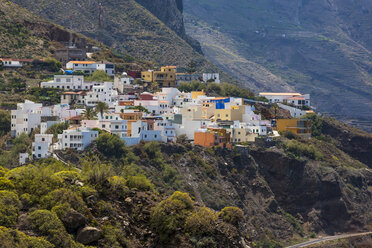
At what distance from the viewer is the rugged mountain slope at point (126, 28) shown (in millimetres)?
129875

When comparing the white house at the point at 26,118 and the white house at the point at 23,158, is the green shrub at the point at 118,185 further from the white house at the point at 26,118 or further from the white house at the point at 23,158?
the white house at the point at 26,118

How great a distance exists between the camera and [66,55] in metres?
99.4

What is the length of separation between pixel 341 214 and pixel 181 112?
19.5 m

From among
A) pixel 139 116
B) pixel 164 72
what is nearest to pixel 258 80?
pixel 164 72

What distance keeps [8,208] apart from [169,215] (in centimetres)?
711

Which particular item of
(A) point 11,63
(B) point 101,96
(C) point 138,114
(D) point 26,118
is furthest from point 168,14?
(D) point 26,118

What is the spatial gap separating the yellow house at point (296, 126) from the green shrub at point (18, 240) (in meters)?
59.8

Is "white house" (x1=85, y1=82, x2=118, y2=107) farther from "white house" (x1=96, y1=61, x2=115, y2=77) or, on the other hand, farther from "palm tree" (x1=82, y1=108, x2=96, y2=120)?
"white house" (x1=96, y1=61, x2=115, y2=77)

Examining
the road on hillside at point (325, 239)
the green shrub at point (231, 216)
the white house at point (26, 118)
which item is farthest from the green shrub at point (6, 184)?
the road on hillside at point (325, 239)

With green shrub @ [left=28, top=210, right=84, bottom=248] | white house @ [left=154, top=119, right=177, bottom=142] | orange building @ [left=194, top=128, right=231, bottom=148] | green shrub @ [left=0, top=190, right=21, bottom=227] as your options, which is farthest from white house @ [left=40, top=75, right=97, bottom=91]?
green shrub @ [left=28, top=210, right=84, bottom=248]

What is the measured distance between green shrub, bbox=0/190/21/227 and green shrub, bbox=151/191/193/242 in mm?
6082

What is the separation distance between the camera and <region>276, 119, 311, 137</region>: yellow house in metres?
85.2

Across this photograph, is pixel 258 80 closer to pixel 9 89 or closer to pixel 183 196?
pixel 9 89

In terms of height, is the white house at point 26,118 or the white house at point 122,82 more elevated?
the white house at point 122,82
